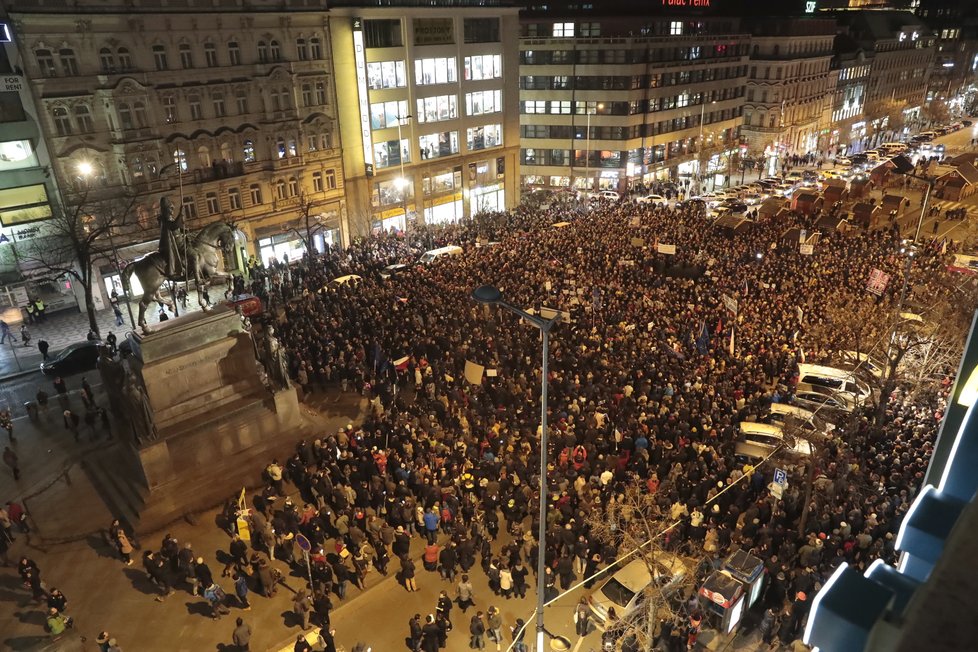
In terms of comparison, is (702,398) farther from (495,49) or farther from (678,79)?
(678,79)

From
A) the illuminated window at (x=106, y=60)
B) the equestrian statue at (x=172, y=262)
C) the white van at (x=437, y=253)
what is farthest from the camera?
the white van at (x=437, y=253)

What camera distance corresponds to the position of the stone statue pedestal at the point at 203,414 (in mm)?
18750

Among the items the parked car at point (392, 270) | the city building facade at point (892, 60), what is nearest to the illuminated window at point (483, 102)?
the parked car at point (392, 270)

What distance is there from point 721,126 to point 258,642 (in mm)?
77859

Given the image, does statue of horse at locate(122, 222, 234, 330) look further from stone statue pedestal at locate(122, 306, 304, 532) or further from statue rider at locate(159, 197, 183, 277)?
stone statue pedestal at locate(122, 306, 304, 532)

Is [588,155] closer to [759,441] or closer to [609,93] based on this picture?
[609,93]

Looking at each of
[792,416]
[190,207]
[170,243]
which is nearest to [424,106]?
[190,207]

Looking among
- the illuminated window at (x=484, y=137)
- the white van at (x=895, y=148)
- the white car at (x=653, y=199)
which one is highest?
the illuminated window at (x=484, y=137)

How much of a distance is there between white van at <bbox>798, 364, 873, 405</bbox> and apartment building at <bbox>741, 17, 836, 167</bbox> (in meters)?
65.4

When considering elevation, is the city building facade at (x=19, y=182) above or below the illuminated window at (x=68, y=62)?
below

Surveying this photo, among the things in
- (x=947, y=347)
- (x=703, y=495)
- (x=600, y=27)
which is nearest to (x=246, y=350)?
(x=703, y=495)

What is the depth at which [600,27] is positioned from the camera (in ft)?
206

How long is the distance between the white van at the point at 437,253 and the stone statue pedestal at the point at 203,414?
18399 millimetres

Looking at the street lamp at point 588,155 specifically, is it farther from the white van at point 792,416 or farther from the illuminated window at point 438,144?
the white van at point 792,416
